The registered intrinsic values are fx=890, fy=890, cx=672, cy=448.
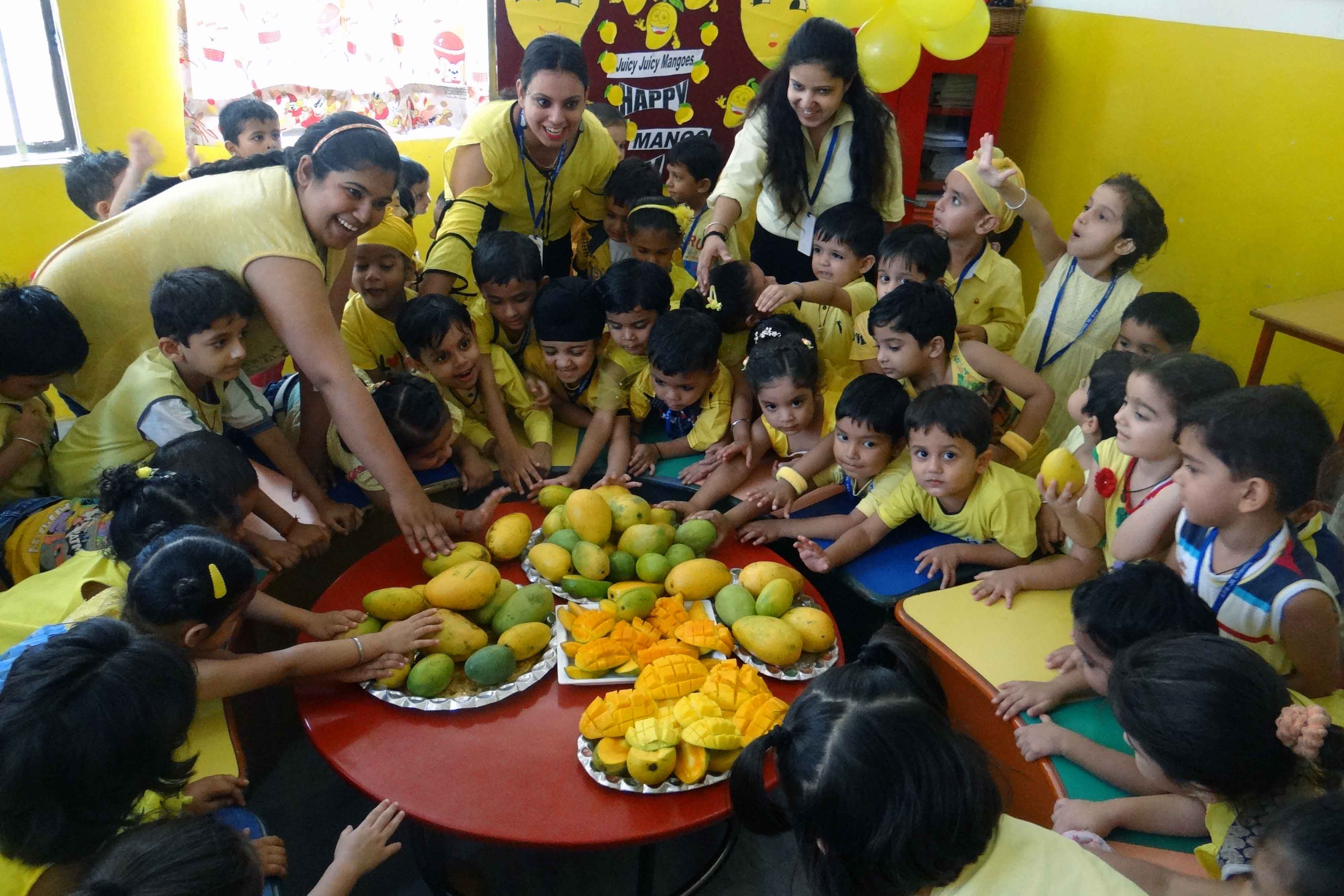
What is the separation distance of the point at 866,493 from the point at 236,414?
185 cm

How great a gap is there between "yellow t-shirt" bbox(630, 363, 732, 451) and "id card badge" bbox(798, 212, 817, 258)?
2.15 feet

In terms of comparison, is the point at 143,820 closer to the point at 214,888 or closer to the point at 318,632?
the point at 214,888

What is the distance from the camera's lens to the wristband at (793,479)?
2666 mm

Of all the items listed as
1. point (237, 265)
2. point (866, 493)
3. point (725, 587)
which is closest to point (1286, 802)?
point (725, 587)

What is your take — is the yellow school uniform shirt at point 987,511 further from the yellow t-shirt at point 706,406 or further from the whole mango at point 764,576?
the yellow t-shirt at point 706,406

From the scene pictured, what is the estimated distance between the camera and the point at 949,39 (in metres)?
3.89

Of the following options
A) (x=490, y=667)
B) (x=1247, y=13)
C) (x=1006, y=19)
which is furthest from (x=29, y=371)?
(x=1006, y=19)

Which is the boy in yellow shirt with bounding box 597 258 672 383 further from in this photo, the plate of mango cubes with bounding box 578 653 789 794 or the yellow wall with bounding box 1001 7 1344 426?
the yellow wall with bounding box 1001 7 1344 426

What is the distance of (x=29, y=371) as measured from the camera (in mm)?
2219

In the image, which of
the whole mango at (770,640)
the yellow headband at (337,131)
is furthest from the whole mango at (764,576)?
the yellow headband at (337,131)

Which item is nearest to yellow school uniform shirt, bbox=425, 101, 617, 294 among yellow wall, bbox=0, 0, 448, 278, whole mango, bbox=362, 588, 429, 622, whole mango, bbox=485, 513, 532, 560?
whole mango, bbox=485, 513, 532, 560

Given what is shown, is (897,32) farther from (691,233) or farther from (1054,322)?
(1054,322)

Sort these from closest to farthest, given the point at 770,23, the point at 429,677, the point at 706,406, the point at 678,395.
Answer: the point at 429,677, the point at 678,395, the point at 706,406, the point at 770,23

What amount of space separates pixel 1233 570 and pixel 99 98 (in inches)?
182
